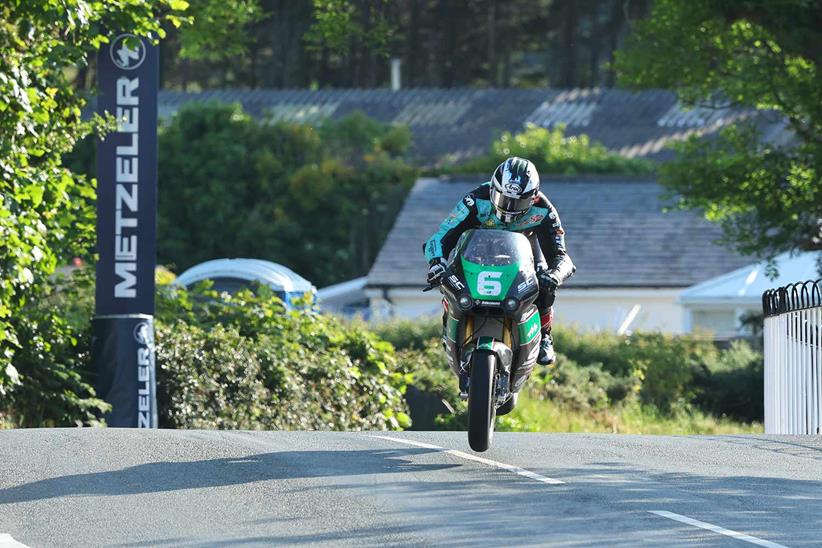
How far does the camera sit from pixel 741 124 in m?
26.3

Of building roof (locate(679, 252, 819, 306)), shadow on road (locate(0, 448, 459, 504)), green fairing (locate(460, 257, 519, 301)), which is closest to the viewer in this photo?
shadow on road (locate(0, 448, 459, 504))

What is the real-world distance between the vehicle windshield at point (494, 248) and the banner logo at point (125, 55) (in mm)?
6186

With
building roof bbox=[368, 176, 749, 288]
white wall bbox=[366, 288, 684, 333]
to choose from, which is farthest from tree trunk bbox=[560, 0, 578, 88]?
white wall bbox=[366, 288, 684, 333]

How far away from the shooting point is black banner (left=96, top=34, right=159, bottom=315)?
15906 mm

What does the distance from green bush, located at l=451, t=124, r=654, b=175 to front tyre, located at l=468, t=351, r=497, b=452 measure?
3904cm

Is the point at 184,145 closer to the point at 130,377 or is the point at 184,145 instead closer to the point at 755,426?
the point at 755,426

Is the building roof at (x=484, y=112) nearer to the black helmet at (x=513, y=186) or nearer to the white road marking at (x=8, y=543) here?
the black helmet at (x=513, y=186)

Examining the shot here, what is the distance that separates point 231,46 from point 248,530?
17.0 m

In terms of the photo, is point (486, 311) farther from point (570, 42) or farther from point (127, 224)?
point (570, 42)

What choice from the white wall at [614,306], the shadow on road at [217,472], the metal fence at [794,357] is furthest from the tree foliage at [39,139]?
the white wall at [614,306]

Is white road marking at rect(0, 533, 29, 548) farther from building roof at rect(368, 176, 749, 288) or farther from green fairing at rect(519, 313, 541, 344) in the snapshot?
building roof at rect(368, 176, 749, 288)

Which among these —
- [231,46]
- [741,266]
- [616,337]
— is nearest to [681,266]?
[741,266]

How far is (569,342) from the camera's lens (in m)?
27.6

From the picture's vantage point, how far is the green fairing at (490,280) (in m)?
10.6
